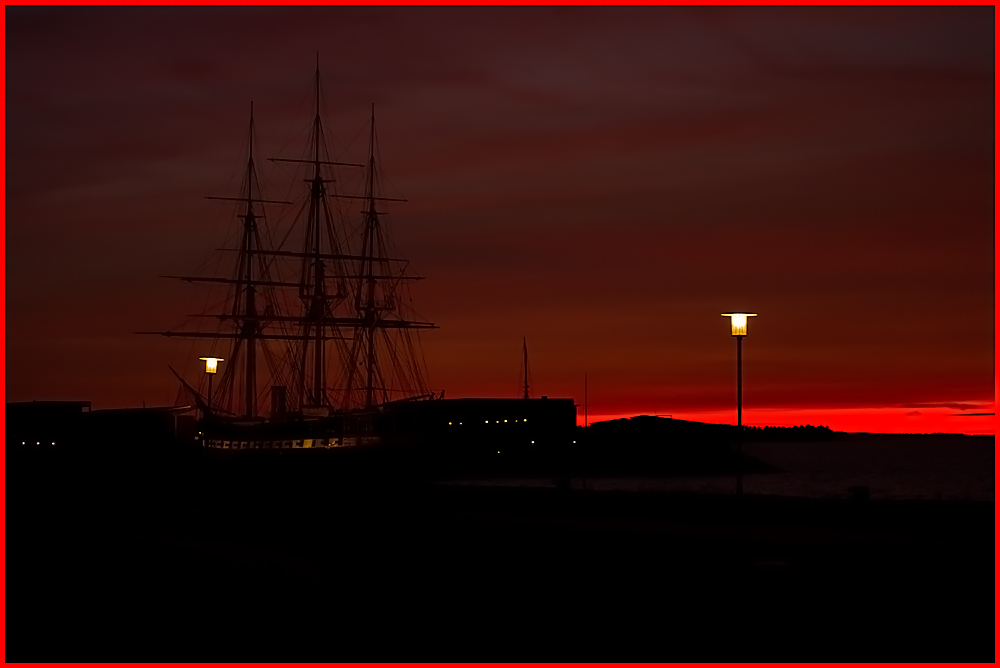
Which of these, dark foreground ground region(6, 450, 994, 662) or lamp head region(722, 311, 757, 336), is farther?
lamp head region(722, 311, 757, 336)

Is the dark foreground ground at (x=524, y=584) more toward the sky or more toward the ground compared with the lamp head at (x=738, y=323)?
more toward the ground

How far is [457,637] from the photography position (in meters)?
14.5

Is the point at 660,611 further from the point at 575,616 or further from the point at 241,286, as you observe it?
the point at 241,286

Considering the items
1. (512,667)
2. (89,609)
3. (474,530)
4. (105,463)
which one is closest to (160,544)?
(474,530)

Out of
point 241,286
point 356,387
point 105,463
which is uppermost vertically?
point 241,286

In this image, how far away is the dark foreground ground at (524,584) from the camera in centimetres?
1405

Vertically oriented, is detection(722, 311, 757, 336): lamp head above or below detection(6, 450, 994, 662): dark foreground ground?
above

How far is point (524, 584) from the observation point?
18844 mm

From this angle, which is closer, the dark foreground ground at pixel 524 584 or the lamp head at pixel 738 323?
the dark foreground ground at pixel 524 584

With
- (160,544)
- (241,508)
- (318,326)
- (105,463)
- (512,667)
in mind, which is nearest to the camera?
(512,667)

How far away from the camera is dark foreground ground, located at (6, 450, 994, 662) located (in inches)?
553

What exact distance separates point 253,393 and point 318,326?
33.3 ft

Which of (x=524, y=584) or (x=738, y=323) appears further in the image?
(x=738, y=323)

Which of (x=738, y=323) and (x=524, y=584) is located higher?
(x=738, y=323)
